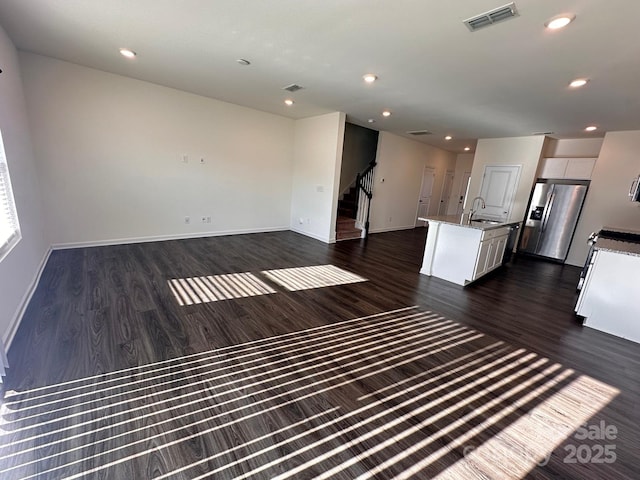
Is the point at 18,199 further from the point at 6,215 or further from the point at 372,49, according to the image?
the point at 372,49

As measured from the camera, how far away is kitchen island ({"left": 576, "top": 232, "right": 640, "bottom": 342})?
2.88 m

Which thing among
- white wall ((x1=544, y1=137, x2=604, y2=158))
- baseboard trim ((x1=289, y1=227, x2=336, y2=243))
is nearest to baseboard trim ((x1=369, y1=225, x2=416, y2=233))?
baseboard trim ((x1=289, y1=227, x2=336, y2=243))

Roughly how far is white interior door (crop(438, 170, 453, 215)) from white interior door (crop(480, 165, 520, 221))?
2.70 m

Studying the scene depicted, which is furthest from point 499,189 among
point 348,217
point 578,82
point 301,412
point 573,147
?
point 301,412

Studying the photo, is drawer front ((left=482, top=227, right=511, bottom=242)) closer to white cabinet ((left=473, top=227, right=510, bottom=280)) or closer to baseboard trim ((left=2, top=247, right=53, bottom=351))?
white cabinet ((left=473, top=227, right=510, bottom=280))

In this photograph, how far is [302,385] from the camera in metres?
1.93

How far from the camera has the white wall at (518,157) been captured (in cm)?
609

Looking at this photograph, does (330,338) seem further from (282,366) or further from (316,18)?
(316,18)

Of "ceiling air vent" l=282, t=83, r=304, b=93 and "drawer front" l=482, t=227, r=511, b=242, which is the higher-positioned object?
"ceiling air vent" l=282, t=83, r=304, b=93

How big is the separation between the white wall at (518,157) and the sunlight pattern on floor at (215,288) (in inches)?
246

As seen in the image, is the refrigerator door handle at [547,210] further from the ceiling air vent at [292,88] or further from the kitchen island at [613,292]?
the ceiling air vent at [292,88]

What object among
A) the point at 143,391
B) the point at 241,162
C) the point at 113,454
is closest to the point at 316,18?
the point at 143,391

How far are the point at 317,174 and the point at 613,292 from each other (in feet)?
16.4

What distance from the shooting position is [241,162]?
5875 millimetres
